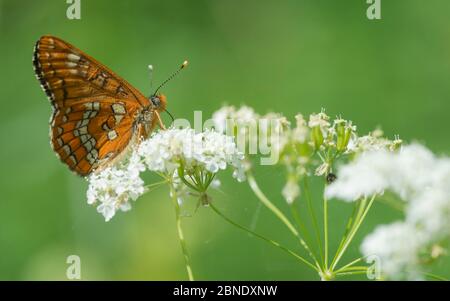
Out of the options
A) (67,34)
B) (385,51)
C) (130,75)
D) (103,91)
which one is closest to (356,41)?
(385,51)

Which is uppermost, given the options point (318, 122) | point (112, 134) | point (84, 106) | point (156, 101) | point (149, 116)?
point (156, 101)

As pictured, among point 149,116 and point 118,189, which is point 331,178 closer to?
point 118,189

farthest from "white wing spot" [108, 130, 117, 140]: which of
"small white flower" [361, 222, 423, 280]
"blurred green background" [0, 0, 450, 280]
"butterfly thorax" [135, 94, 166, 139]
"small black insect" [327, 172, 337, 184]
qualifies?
"small white flower" [361, 222, 423, 280]

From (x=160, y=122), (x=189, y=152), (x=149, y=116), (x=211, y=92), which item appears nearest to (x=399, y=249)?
(x=189, y=152)

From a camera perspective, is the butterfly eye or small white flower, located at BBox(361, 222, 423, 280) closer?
small white flower, located at BBox(361, 222, 423, 280)

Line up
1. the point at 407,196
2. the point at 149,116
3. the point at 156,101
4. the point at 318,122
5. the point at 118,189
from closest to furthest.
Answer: the point at 407,196 < the point at 318,122 < the point at 118,189 < the point at 149,116 < the point at 156,101

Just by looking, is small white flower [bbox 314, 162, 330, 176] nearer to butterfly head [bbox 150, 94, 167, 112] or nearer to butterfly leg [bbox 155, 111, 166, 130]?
butterfly leg [bbox 155, 111, 166, 130]
